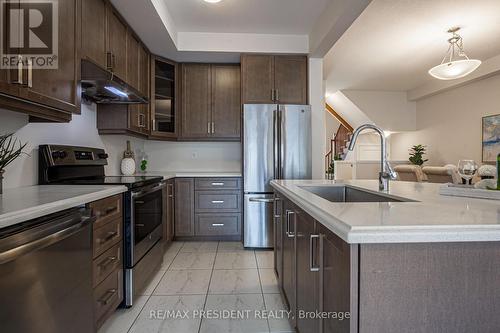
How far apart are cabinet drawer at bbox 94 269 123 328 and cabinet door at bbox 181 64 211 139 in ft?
7.26

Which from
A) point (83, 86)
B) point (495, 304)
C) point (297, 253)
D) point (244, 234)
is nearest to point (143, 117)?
point (83, 86)

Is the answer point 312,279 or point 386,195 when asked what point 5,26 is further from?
point 386,195

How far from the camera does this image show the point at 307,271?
1.21 m

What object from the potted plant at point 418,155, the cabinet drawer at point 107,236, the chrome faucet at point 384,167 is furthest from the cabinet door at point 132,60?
the potted plant at point 418,155

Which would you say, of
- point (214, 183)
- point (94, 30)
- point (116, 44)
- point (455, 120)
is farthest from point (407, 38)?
point (94, 30)

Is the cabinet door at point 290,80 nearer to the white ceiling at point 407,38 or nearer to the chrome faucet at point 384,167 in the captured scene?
the white ceiling at point 407,38

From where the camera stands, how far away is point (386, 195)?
1.37 metres

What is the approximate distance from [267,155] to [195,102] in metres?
1.30

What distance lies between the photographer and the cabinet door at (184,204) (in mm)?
3438

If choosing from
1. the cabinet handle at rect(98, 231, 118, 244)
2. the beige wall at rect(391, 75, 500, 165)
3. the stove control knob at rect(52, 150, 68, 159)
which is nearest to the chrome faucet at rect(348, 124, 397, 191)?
the cabinet handle at rect(98, 231, 118, 244)

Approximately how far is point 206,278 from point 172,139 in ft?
6.52

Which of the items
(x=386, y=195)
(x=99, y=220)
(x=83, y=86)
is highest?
(x=83, y=86)

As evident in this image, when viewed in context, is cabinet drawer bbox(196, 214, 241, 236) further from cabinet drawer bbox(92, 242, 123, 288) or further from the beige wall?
the beige wall

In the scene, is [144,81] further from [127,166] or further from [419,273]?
[419,273]
